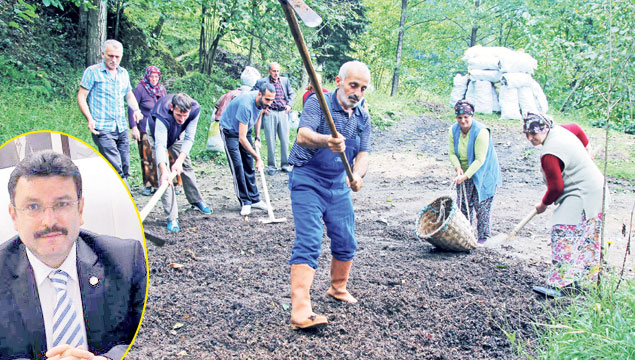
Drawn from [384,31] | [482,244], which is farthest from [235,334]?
[384,31]

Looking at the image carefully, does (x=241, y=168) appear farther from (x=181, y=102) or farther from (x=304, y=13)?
(x=304, y=13)

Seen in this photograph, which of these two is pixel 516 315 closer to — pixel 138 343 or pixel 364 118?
pixel 364 118

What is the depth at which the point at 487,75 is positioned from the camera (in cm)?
1580

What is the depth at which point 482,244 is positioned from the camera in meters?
5.82

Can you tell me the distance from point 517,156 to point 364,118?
933cm

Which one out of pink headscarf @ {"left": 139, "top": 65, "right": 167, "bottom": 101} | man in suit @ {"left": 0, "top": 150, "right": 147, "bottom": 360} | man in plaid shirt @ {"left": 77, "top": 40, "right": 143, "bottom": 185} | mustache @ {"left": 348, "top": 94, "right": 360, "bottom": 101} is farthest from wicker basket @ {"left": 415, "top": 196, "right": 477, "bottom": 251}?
pink headscarf @ {"left": 139, "top": 65, "right": 167, "bottom": 101}

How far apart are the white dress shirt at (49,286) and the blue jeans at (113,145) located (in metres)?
4.67

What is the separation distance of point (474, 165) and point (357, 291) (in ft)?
7.44

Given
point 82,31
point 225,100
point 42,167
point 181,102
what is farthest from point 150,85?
point 42,167

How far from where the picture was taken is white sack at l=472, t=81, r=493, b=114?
16.0 metres

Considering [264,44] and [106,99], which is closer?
[106,99]

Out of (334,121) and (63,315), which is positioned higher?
(334,121)

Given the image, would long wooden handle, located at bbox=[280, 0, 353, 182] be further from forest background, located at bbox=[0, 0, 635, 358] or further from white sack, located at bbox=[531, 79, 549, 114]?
white sack, located at bbox=[531, 79, 549, 114]

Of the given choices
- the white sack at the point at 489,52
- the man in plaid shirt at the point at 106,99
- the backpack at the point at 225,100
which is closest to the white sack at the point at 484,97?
the white sack at the point at 489,52
